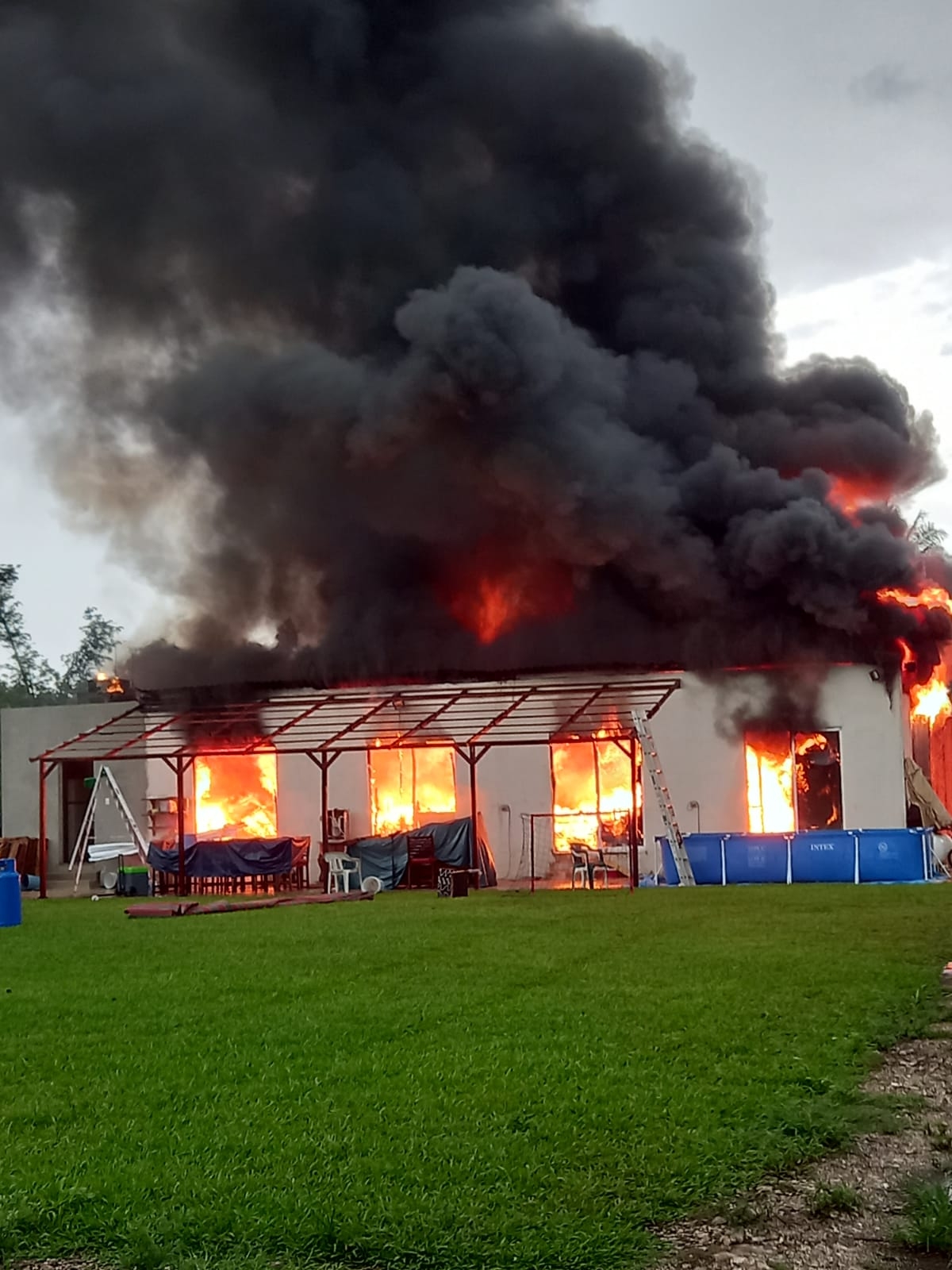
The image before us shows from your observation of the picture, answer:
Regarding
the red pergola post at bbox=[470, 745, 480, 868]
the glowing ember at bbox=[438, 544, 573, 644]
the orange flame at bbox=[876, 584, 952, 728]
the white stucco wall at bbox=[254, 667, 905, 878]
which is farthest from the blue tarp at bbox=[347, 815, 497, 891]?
the orange flame at bbox=[876, 584, 952, 728]

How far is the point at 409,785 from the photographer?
23344 millimetres

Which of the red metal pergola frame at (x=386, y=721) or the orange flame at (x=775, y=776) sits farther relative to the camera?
the orange flame at (x=775, y=776)

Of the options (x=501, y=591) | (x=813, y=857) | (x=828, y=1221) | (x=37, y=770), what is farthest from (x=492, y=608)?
(x=828, y=1221)

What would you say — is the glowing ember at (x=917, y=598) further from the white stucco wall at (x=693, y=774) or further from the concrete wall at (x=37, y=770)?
the concrete wall at (x=37, y=770)

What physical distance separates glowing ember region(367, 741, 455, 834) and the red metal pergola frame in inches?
28.2

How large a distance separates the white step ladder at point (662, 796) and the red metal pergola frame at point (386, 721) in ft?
1.01

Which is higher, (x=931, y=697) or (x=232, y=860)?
(x=931, y=697)

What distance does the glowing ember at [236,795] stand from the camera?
79.5 ft

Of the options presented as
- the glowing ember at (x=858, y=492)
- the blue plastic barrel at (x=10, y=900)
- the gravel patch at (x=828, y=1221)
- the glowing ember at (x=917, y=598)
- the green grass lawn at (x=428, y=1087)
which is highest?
the glowing ember at (x=858, y=492)

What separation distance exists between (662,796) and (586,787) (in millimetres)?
2671

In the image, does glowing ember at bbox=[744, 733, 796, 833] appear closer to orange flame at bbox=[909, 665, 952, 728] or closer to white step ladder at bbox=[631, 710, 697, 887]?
white step ladder at bbox=[631, 710, 697, 887]

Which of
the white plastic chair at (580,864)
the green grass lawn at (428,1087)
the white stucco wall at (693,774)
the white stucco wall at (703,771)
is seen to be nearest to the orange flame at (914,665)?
the white stucco wall at (693,774)

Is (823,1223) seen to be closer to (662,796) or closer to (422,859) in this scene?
(662,796)

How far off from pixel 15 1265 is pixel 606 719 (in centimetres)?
1773
